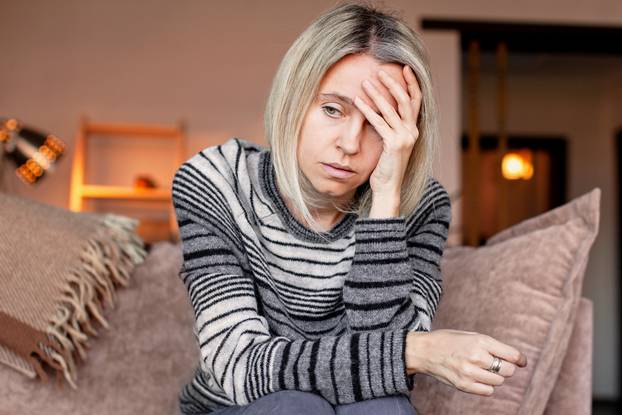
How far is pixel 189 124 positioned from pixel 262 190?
3.16 metres

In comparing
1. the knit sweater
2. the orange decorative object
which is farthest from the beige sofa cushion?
→ the orange decorative object

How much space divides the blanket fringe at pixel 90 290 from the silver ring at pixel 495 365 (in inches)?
31.8

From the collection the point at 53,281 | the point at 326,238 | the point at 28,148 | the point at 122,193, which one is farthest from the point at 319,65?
the point at 122,193

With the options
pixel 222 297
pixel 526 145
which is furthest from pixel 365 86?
pixel 526 145

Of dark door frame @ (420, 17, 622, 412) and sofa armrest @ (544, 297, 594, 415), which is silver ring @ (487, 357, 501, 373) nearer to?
sofa armrest @ (544, 297, 594, 415)

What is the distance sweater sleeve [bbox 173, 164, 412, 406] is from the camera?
41.8 inches

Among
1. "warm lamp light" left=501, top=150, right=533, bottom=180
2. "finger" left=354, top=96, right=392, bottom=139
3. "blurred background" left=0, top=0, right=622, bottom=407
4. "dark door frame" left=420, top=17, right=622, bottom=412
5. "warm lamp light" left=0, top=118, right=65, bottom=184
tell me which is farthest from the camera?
"warm lamp light" left=501, top=150, right=533, bottom=180

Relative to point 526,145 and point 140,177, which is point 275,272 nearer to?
point 140,177

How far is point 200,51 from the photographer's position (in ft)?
14.5

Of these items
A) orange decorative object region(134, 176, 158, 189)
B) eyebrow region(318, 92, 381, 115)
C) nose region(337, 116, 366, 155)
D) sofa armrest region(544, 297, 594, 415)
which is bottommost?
sofa armrest region(544, 297, 594, 415)

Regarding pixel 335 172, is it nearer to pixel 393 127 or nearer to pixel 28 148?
pixel 393 127

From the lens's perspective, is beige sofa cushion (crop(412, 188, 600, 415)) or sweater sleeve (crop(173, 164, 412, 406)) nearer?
sweater sleeve (crop(173, 164, 412, 406))

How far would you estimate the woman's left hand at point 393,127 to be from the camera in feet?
3.96

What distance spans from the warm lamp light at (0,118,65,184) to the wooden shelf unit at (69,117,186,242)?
916 millimetres
